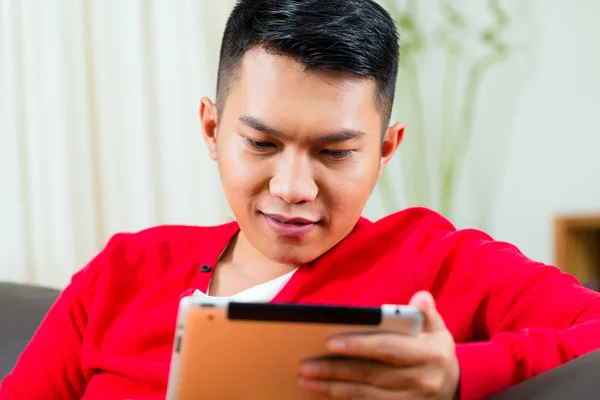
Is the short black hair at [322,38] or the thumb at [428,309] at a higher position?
the short black hair at [322,38]

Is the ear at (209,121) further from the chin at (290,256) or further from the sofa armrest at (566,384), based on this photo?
the sofa armrest at (566,384)

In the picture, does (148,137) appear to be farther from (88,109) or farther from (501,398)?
(501,398)

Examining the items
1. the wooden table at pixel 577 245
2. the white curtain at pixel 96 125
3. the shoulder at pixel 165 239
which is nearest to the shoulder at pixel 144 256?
the shoulder at pixel 165 239

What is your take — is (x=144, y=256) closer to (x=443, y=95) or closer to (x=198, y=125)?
(x=198, y=125)

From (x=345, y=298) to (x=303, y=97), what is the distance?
0.90ft

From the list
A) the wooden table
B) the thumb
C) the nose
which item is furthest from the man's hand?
the wooden table

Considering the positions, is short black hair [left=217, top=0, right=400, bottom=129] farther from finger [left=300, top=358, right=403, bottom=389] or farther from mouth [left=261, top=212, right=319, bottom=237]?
finger [left=300, top=358, right=403, bottom=389]

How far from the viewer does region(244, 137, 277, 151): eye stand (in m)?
1.08

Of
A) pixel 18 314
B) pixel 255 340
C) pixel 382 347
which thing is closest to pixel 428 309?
pixel 382 347

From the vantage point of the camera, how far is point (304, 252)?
3.72 feet

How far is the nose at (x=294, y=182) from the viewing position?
41.1 inches

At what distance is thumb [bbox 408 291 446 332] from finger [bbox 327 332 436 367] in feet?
0.06

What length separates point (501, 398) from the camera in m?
0.83

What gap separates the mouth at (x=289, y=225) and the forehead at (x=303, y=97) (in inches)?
4.8
